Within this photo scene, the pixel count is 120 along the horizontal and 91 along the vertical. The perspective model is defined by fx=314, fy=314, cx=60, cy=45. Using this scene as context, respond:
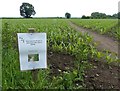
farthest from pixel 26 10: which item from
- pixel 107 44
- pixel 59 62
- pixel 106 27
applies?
pixel 59 62

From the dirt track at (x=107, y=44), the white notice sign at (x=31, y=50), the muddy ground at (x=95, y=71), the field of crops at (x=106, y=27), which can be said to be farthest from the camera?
the field of crops at (x=106, y=27)

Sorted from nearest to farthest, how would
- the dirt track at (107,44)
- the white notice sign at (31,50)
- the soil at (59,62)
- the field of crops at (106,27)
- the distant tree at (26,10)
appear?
the white notice sign at (31,50)
the soil at (59,62)
the dirt track at (107,44)
the field of crops at (106,27)
the distant tree at (26,10)

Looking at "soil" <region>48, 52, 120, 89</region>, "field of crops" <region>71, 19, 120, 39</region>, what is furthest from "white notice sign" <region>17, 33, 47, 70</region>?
"field of crops" <region>71, 19, 120, 39</region>

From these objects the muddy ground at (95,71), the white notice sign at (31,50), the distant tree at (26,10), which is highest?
the distant tree at (26,10)

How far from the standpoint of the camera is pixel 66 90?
17.8 feet

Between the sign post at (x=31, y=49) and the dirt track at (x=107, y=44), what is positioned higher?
the sign post at (x=31, y=49)

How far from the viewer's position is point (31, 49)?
17.2ft

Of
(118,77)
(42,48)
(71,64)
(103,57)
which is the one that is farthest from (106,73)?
(42,48)

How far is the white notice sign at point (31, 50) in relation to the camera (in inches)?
205

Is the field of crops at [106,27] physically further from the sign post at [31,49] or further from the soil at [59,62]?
the sign post at [31,49]

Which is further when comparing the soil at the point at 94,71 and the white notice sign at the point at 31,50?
the soil at the point at 94,71

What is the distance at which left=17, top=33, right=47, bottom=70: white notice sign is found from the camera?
521 cm

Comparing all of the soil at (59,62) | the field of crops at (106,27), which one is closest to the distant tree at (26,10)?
the field of crops at (106,27)

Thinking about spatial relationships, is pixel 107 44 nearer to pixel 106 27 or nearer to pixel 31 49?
pixel 31 49
